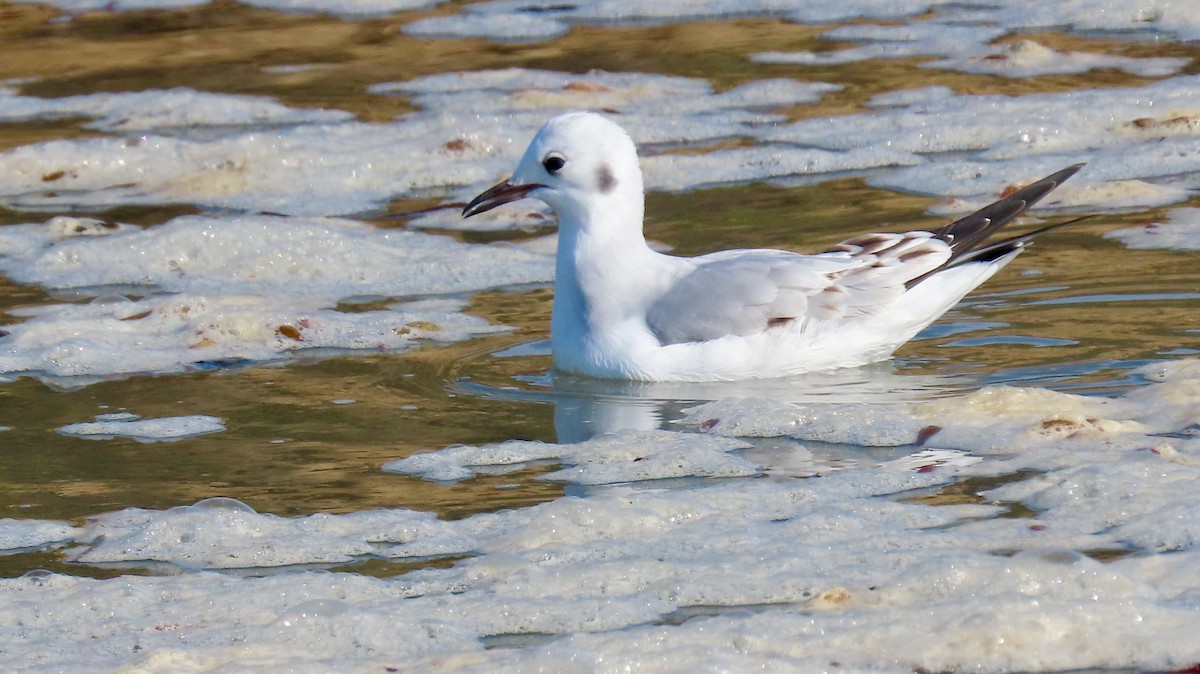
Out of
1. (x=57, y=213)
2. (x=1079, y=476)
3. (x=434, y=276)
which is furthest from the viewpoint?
(x=57, y=213)

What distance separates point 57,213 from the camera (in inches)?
294

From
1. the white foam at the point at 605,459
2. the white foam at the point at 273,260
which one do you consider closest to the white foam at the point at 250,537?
the white foam at the point at 605,459

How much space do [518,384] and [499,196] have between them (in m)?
0.63

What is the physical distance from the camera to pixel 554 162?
5406mm

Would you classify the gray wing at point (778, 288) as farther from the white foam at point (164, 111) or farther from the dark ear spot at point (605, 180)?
the white foam at point (164, 111)

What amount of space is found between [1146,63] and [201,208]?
13.7 feet

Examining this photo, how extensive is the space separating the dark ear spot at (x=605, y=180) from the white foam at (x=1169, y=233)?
68.2 inches

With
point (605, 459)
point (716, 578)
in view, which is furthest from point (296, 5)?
point (716, 578)

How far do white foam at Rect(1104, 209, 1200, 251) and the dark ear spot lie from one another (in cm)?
173

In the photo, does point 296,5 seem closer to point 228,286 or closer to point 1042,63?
point 1042,63

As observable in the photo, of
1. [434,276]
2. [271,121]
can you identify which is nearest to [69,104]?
[271,121]

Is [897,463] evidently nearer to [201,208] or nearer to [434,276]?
[434,276]

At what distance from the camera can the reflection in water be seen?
481 centimetres

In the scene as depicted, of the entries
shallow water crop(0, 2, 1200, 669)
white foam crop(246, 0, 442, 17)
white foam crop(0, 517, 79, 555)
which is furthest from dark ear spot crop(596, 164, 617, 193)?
white foam crop(246, 0, 442, 17)
